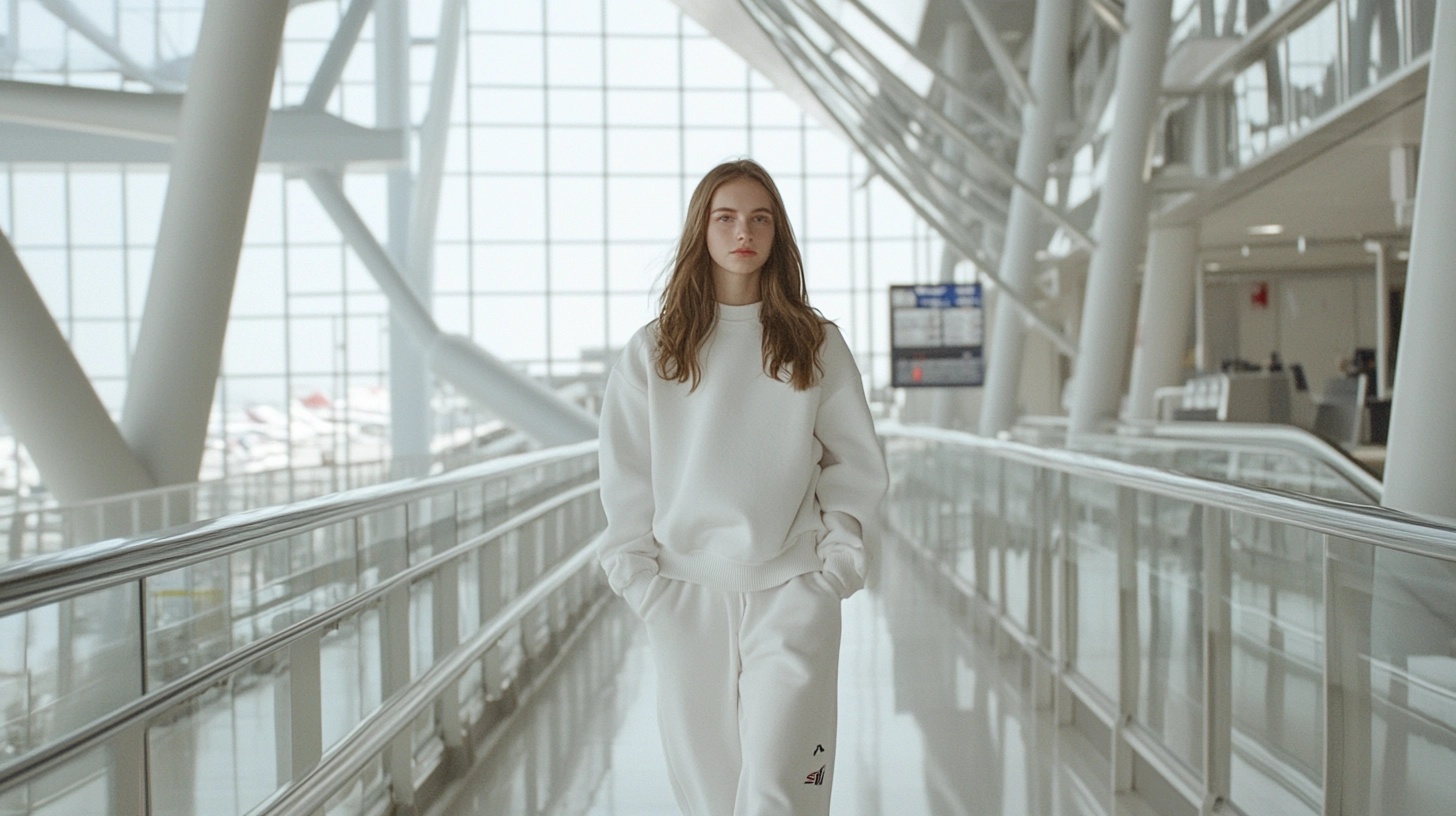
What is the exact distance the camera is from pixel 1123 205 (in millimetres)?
13078

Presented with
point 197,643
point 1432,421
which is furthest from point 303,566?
point 1432,421

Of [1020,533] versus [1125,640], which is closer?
[1125,640]

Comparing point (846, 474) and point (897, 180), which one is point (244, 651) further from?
point (897, 180)

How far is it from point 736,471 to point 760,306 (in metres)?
0.34

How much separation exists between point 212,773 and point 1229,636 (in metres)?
2.48

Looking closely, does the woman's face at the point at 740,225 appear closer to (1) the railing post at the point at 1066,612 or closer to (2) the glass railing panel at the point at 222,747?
(2) the glass railing panel at the point at 222,747

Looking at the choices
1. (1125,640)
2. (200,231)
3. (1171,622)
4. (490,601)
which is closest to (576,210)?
(200,231)

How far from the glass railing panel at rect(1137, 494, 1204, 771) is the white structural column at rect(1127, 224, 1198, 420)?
44.8 ft

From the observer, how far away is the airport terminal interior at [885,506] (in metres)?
2.91

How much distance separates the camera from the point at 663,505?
2.90 m

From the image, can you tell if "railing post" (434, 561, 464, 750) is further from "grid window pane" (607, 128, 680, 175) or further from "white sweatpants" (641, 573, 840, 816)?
"grid window pane" (607, 128, 680, 175)

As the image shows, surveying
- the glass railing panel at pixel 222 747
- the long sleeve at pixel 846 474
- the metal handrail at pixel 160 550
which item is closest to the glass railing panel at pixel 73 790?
the glass railing panel at pixel 222 747

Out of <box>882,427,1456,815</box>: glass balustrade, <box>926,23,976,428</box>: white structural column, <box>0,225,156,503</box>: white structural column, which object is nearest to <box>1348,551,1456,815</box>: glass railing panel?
<box>882,427,1456,815</box>: glass balustrade

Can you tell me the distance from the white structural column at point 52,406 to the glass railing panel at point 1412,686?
16.4ft
